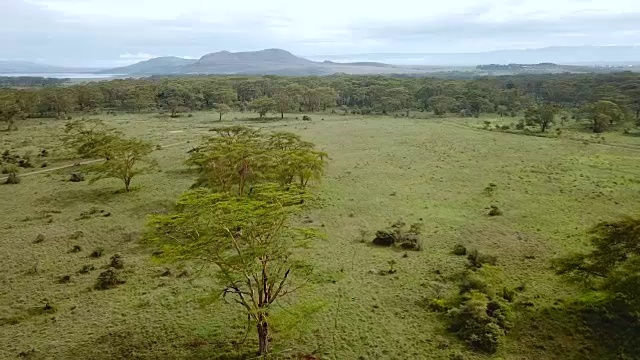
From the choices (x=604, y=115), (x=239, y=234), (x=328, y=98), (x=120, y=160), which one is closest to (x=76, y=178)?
(x=120, y=160)

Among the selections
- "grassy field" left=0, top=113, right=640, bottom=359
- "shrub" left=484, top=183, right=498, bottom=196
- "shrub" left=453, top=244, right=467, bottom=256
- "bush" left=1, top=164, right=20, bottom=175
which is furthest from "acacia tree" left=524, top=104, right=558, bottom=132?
"bush" left=1, top=164, right=20, bottom=175

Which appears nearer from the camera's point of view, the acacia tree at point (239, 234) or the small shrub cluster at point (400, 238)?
the acacia tree at point (239, 234)

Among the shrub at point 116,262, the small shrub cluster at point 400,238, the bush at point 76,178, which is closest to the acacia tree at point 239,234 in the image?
the shrub at point 116,262

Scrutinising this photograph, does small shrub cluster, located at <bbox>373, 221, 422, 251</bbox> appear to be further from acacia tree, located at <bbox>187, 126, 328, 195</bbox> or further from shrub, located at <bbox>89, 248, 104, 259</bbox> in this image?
shrub, located at <bbox>89, 248, 104, 259</bbox>

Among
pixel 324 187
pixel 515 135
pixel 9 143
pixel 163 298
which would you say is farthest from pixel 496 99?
pixel 163 298

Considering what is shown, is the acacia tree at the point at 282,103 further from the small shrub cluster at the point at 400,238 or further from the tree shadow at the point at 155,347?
the tree shadow at the point at 155,347

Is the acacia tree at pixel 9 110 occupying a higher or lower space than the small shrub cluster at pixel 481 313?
higher

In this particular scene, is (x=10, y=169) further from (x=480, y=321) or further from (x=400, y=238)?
(x=480, y=321)
